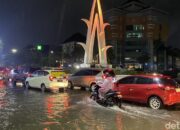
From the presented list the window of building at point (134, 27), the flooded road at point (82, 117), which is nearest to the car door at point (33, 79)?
the flooded road at point (82, 117)

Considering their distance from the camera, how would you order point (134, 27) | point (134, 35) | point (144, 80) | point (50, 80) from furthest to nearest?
1. point (134, 27)
2. point (134, 35)
3. point (50, 80)
4. point (144, 80)

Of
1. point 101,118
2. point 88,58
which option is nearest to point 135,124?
point 101,118

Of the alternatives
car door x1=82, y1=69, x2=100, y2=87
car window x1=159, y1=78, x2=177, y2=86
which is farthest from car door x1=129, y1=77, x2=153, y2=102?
car door x1=82, y1=69, x2=100, y2=87

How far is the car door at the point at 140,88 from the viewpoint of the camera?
1460 centimetres

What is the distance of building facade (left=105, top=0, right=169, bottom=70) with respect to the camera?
141250 millimetres

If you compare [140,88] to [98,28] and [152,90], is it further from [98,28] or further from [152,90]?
[98,28]

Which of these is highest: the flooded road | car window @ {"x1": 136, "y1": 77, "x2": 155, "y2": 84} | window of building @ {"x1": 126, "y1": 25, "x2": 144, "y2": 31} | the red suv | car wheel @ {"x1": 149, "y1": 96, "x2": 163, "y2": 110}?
window of building @ {"x1": 126, "y1": 25, "x2": 144, "y2": 31}

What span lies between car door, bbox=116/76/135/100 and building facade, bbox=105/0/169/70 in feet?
397

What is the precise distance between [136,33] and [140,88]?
136514mm

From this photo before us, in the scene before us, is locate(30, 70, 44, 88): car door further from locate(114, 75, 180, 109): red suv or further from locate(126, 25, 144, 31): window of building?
locate(126, 25, 144, 31): window of building

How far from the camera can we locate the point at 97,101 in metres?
16.0

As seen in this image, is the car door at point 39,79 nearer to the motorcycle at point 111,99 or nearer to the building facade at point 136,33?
the motorcycle at point 111,99

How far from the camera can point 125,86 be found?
51.5ft

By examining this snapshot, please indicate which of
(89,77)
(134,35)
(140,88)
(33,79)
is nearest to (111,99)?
(140,88)
